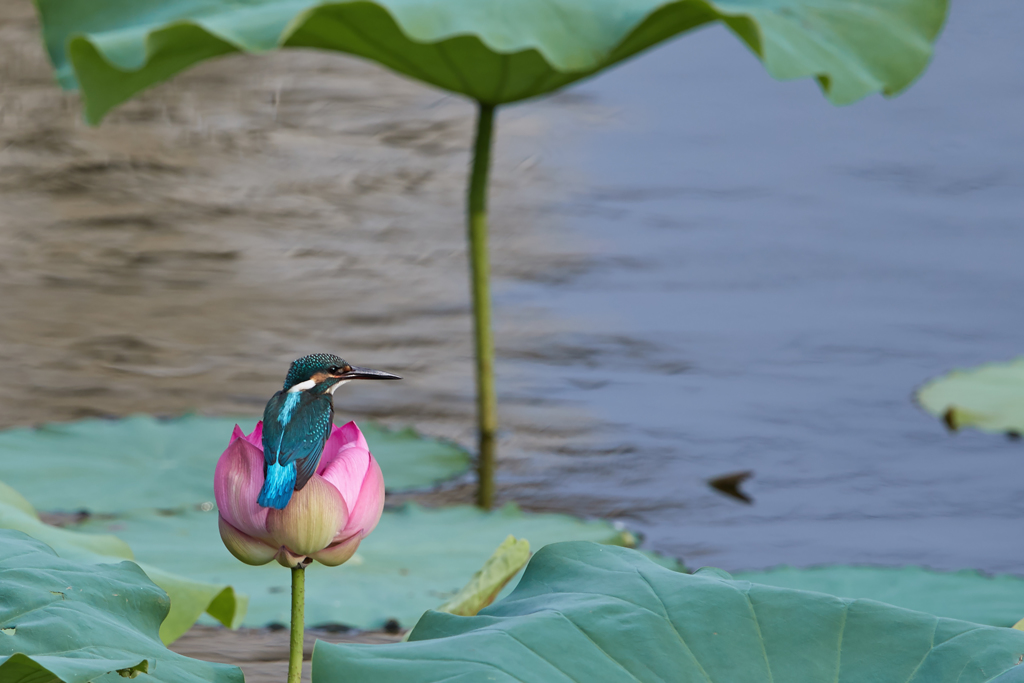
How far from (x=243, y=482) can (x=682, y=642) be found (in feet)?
0.99

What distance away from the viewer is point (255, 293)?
294 cm

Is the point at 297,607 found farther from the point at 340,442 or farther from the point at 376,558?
the point at 376,558

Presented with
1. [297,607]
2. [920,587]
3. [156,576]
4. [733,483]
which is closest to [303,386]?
[297,607]

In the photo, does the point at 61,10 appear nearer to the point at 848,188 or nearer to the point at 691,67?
the point at 848,188

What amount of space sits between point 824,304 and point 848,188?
1021 mm

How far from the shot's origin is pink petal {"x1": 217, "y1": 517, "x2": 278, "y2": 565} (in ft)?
2.32

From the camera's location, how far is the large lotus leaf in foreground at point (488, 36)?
147 centimetres

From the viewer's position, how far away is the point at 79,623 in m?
0.74

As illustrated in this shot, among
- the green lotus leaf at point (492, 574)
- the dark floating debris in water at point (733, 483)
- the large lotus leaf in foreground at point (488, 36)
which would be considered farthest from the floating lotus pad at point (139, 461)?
the green lotus leaf at point (492, 574)

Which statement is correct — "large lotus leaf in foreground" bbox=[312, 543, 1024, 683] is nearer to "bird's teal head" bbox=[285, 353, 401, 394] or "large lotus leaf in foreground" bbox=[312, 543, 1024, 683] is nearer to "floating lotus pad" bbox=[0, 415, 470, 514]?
"bird's teal head" bbox=[285, 353, 401, 394]

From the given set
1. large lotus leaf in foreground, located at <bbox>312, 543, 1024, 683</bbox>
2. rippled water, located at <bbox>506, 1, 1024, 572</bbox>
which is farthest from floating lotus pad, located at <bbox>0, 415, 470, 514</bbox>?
large lotus leaf in foreground, located at <bbox>312, 543, 1024, 683</bbox>

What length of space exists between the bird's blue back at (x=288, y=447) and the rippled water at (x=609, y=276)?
44.7 inches

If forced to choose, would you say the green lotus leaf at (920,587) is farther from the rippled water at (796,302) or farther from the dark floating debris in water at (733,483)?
the dark floating debris in water at (733,483)

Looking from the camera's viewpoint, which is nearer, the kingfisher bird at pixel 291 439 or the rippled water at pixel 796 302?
the kingfisher bird at pixel 291 439
